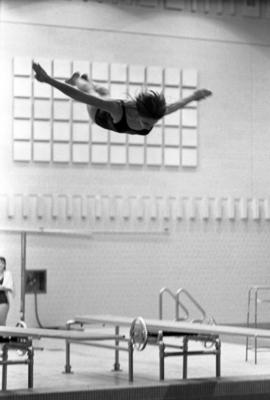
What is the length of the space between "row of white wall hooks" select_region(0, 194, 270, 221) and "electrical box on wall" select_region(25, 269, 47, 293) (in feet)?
3.01

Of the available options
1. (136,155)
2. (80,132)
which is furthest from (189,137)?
(80,132)

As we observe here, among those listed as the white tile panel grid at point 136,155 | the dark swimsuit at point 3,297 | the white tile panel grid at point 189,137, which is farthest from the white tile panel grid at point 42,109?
the dark swimsuit at point 3,297

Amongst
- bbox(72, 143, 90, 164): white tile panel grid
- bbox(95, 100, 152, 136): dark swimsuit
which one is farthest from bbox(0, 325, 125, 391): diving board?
bbox(72, 143, 90, 164): white tile panel grid

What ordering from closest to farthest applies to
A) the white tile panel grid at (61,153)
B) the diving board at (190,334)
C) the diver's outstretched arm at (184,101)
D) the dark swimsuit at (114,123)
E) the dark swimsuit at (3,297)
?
the dark swimsuit at (114,123) < the diver's outstretched arm at (184,101) < the diving board at (190,334) < the dark swimsuit at (3,297) < the white tile panel grid at (61,153)

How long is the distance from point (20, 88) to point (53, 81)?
953 centimetres

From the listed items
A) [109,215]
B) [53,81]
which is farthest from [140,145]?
[53,81]

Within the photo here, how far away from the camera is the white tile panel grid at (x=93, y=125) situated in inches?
616

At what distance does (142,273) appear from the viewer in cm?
1612

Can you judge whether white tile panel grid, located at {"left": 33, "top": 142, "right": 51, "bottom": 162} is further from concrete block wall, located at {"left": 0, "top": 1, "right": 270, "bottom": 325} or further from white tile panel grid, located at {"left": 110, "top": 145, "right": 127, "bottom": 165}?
white tile panel grid, located at {"left": 110, "top": 145, "right": 127, "bottom": 165}

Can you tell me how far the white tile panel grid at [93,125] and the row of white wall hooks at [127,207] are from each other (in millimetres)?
652

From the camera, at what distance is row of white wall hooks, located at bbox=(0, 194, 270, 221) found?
1553 cm

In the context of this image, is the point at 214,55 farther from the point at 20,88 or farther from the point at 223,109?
the point at 20,88

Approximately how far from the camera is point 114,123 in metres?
7.18

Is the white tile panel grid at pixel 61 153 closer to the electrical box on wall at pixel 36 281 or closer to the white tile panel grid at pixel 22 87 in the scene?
the white tile panel grid at pixel 22 87
